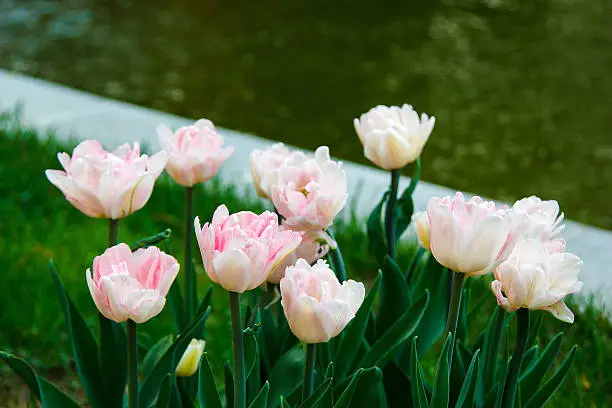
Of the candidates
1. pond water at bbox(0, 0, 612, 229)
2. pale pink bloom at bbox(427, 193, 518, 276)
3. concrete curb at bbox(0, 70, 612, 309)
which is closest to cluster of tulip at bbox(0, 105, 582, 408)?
pale pink bloom at bbox(427, 193, 518, 276)

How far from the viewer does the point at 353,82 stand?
19.8 ft

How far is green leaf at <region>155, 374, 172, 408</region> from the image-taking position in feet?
5.19

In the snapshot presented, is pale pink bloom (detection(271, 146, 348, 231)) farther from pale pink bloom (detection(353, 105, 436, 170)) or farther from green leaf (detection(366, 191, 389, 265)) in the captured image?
green leaf (detection(366, 191, 389, 265))

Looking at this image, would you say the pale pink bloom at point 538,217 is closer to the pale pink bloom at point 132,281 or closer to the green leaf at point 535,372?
the green leaf at point 535,372

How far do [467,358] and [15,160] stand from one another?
252cm

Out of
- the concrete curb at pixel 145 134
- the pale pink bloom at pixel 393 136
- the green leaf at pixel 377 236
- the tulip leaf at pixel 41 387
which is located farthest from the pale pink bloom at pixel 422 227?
the concrete curb at pixel 145 134

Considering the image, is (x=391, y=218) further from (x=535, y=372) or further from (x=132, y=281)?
(x=132, y=281)

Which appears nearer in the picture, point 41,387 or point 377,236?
point 41,387

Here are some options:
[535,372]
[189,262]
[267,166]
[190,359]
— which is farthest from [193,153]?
[535,372]

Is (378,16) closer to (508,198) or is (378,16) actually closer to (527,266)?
(508,198)

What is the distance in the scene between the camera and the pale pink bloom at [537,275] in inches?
52.7

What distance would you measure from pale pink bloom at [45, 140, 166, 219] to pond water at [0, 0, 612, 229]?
10.0 feet

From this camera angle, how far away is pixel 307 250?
1.56 metres

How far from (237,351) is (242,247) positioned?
8.4 inches
